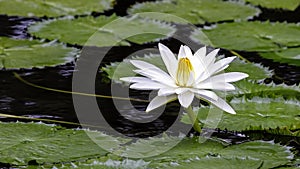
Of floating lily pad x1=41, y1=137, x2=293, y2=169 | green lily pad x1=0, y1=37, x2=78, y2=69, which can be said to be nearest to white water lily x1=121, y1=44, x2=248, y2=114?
floating lily pad x1=41, y1=137, x2=293, y2=169

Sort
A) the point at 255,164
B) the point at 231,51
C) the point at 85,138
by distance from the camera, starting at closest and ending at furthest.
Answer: the point at 255,164 → the point at 85,138 → the point at 231,51

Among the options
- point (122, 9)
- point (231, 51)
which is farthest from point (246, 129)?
point (122, 9)

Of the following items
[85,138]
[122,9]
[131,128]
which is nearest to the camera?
[85,138]

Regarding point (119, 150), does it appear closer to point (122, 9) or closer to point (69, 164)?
point (69, 164)

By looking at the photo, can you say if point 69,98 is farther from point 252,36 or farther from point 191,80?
point 252,36

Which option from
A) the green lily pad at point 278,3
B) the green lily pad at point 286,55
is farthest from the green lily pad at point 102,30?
the green lily pad at point 278,3

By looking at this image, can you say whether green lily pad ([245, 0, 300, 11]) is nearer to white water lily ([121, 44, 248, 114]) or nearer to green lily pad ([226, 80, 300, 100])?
green lily pad ([226, 80, 300, 100])
